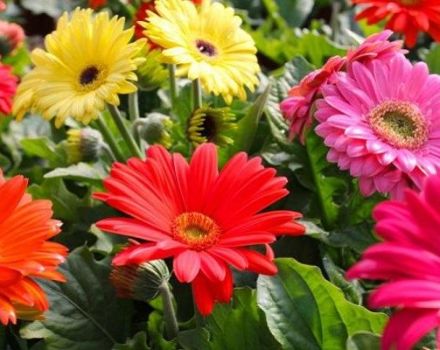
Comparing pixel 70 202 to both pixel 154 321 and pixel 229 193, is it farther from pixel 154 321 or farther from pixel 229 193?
pixel 229 193

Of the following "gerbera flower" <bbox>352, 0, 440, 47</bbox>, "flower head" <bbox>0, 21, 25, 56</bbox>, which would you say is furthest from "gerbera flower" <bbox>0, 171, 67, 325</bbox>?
"flower head" <bbox>0, 21, 25, 56</bbox>

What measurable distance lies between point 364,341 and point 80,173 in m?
0.51

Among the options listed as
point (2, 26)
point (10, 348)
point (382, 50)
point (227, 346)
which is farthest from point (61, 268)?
point (2, 26)

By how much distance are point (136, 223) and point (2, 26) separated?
0.75 metres

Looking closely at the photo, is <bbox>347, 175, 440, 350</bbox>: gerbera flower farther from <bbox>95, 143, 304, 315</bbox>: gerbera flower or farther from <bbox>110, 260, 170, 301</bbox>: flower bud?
<bbox>110, 260, 170, 301</bbox>: flower bud

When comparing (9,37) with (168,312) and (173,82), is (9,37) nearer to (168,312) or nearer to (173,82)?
(173,82)

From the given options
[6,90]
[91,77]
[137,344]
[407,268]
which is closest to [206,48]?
[91,77]

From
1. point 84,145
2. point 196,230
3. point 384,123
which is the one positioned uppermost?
point 384,123

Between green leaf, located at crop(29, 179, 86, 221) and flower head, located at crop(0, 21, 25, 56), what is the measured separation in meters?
0.35

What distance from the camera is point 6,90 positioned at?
1.04 m

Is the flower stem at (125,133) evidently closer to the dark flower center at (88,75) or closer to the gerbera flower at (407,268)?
the dark flower center at (88,75)

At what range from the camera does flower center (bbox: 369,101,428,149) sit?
87 cm

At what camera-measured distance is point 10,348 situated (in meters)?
1.02

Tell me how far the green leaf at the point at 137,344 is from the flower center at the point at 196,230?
17 cm
